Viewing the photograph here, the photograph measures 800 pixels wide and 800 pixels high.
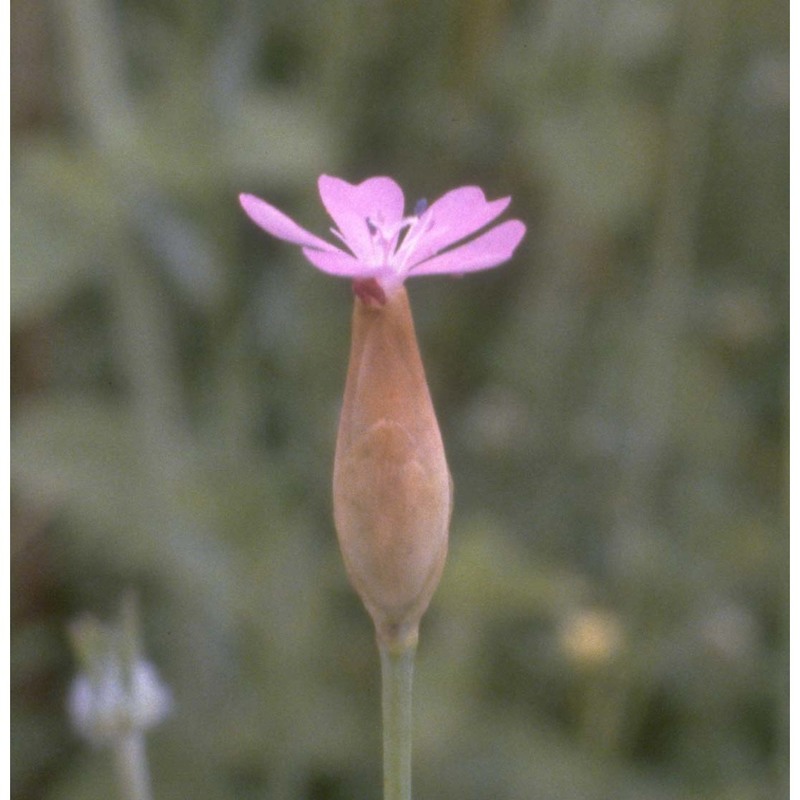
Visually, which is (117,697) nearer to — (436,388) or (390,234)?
(390,234)

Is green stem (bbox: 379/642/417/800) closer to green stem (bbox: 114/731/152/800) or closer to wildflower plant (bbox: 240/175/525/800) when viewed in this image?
wildflower plant (bbox: 240/175/525/800)

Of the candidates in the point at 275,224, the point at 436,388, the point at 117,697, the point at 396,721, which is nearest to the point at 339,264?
the point at 275,224

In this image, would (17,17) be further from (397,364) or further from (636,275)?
(397,364)

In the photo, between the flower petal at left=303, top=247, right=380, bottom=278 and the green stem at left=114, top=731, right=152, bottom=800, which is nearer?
the flower petal at left=303, top=247, right=380, bottom=278

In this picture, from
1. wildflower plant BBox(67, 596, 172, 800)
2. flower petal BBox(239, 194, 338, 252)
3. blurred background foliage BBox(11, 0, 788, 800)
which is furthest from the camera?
blurred background foliage BBox(11, 0, 788, 800)

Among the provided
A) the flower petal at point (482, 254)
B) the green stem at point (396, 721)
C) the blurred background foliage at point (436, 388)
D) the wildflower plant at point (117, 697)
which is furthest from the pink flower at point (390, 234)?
the blurred background foliage at point (436, 388)

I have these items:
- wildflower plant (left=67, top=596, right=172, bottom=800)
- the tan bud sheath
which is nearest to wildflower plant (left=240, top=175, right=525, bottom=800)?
the tan bud sheath
